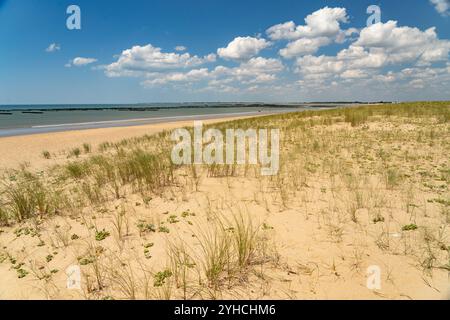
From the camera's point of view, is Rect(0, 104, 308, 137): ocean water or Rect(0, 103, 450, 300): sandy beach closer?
Rect(0, 103, 450, 300): sandy beach

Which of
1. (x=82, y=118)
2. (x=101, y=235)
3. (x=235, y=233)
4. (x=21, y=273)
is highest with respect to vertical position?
(x=82, y=118)

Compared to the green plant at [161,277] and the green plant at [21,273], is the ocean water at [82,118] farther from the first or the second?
the green plant at [161,277]

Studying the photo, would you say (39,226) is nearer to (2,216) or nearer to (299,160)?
(2,216)

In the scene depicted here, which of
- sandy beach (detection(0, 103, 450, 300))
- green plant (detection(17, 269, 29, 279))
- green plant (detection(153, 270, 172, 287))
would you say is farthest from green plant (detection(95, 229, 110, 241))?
green plant (detection(153, 270, 172, 287))

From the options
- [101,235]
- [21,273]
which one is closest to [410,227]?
[101,235]

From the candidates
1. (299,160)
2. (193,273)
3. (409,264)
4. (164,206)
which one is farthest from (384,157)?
(193,273)

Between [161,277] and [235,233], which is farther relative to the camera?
[235,233]

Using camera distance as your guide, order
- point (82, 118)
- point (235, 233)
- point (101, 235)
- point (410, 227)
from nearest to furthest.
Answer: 1. point (235, 233)
2. point (410, 227)
3. point (101, 235)
4. point (82, 118)

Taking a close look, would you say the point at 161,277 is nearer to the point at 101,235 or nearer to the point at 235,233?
the point at 235,233

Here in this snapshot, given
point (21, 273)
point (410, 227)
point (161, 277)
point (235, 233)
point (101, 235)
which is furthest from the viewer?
point (101, 235)

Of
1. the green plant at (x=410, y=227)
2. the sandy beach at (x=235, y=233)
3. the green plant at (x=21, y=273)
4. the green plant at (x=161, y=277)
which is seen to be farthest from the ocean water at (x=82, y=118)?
the green plant at (x=410, y=227)

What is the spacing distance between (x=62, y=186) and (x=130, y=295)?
5.57 meters

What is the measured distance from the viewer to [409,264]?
363 cm

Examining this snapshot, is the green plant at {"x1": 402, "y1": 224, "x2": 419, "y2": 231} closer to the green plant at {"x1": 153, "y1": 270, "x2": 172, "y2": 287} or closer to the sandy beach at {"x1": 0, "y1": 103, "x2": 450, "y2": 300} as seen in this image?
the sandy beach at {"x1": 0, "y1": 103, "x2": 450, "y2": 300}
